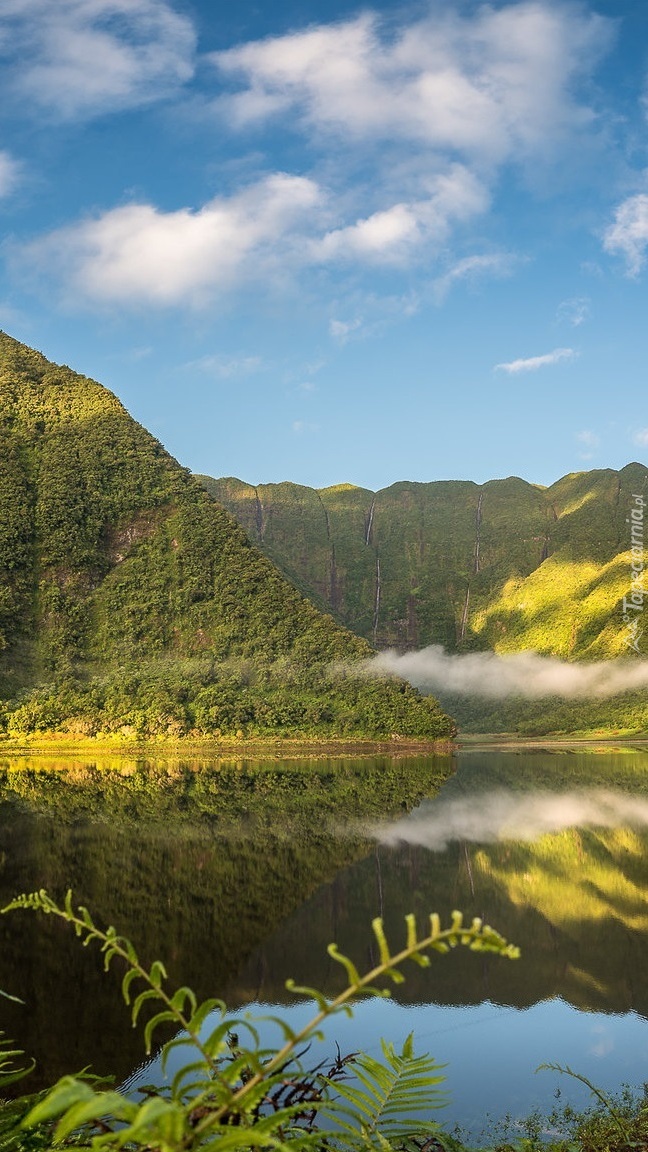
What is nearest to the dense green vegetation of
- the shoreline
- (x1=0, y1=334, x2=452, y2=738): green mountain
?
(x1=0, y1=334, x2=452, y2=738): green mountain

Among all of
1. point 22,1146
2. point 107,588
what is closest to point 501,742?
point 107,588

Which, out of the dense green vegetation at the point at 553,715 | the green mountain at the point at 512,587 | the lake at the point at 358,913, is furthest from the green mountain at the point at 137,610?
the green mountain at the point at 512,587


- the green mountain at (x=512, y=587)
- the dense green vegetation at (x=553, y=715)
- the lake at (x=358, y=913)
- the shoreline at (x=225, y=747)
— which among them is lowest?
the dense green vegetation at (x=553, y=715)

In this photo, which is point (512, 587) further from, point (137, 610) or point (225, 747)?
point (225, 747)

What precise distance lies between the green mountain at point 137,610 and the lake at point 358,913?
40402mm

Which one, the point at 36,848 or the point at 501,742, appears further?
the point at 501,742

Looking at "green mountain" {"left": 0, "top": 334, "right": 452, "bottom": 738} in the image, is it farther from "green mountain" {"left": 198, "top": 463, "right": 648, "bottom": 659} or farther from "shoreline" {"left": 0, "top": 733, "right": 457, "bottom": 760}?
"green mountain" {"left": 198, "top": 463, "right": 648, "bottom": 659}

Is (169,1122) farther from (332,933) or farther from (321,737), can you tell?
(321,737)

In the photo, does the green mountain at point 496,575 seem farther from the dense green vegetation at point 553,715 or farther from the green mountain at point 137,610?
the green mountain at point 137,610

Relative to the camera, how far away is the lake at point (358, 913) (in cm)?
1047

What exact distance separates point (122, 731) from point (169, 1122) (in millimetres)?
78103

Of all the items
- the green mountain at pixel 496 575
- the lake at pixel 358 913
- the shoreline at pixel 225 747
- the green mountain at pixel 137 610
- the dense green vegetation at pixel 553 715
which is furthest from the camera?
the green mountain at pixel 496 575

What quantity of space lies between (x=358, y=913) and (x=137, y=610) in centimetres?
7747

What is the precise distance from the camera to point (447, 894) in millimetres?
18969
